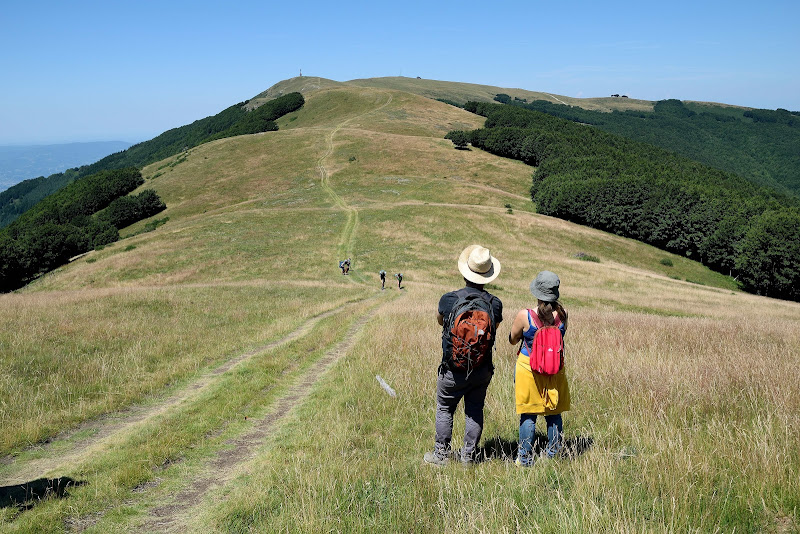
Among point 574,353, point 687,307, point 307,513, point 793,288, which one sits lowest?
point 793,288

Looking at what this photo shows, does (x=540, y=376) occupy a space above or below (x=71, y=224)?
above

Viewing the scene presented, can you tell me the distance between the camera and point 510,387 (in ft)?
25.6

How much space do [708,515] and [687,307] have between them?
32.5 meters

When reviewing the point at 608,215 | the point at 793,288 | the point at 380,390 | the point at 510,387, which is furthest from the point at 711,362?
the point at 608,215

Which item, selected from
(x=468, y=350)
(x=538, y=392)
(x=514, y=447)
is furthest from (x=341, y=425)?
(x=538, y=392)

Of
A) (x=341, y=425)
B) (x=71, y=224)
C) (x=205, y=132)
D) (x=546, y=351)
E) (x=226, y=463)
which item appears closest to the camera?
(x=546, y=351)

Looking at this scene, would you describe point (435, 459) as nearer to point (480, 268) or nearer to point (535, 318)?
point (535, 318)

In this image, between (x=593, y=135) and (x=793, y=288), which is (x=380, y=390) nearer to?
(x=793, y=288)

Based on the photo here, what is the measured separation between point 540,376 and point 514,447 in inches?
55.0

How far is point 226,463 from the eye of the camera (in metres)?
6.21

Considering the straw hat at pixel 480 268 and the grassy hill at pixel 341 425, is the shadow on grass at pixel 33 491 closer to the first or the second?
the grassy hill at pixel 341 425

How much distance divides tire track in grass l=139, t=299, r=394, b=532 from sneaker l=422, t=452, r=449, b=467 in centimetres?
261

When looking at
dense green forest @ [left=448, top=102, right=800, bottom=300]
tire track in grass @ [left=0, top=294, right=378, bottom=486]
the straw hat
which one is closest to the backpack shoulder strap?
the straw hat

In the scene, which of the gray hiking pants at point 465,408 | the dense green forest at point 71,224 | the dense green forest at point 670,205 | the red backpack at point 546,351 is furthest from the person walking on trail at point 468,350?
the dense green forest at point 670,205
